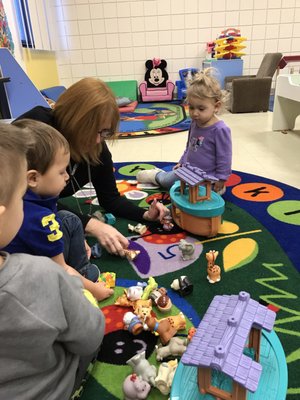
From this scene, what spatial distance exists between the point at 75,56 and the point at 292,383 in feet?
15.2

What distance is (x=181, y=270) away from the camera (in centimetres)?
106

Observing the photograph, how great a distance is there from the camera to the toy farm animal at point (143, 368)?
70cm

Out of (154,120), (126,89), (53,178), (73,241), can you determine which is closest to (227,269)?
(73,241)

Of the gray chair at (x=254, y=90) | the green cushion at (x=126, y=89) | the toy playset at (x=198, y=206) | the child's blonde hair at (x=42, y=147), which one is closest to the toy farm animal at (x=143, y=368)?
the child's blonde hair at (x=42, y=147)

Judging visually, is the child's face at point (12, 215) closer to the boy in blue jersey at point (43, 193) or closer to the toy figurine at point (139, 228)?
the boy in blue jersey at point (43, 193)

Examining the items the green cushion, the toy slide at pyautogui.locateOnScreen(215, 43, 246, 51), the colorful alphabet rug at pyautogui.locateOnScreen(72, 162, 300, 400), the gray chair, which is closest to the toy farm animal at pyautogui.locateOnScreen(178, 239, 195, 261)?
the colorful alphabet rug at pyautogui.locateOnScreen(72, 162, 300, 400)

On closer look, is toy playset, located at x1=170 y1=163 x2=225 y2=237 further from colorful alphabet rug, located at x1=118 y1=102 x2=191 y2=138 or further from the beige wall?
the beige wall

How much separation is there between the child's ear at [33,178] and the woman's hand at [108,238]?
1.30 feet

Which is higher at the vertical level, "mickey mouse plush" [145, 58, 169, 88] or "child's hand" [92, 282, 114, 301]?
"mickey mouse plush" [145, 58, 169, 88]

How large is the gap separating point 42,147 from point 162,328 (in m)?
0.49

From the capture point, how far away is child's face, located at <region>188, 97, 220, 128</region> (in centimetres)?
143

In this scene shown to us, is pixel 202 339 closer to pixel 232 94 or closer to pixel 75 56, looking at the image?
pixel 232 94

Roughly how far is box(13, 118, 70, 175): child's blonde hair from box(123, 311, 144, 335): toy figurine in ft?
1.33

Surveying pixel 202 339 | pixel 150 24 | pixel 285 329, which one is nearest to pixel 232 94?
pixel 150 24
